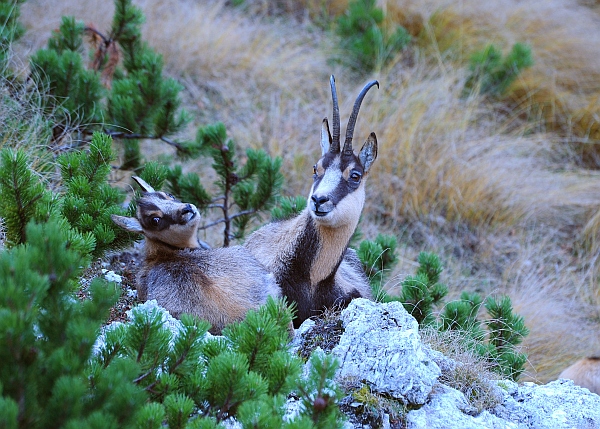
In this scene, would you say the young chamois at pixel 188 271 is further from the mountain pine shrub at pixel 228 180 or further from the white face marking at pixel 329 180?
the mountain pine shrub at pixel 228 180

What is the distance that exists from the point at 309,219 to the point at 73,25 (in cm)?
335

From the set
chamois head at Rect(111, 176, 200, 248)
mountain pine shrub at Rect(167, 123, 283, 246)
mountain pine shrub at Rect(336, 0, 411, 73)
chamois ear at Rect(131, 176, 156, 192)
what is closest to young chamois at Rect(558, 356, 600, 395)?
mountain pine shrub at Rect(167, 123, 283, 246)

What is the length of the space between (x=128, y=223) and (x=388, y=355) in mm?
1901

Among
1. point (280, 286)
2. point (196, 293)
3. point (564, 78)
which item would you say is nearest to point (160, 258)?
point (196, 293)

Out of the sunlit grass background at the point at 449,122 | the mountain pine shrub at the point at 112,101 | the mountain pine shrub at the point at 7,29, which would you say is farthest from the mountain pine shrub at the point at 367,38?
the mountain pine shrub at the point at 7,29

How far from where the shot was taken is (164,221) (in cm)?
521

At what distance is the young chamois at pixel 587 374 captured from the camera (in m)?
6.19

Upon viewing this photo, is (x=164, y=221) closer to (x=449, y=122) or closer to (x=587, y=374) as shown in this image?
(x=587, y=374)

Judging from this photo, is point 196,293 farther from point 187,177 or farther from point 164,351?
point 187,177

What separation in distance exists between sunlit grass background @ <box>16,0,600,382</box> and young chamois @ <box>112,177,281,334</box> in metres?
3.24

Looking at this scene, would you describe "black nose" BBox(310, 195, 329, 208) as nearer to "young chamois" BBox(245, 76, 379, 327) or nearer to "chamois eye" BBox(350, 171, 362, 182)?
"young chamois" BBox(245, 76, 379, 327)

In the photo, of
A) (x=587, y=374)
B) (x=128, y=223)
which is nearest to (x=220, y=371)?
(x=128, y=223)

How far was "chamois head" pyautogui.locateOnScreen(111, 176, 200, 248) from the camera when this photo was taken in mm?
5168

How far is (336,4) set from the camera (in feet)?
43.0
